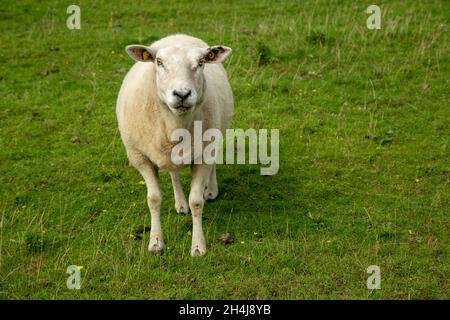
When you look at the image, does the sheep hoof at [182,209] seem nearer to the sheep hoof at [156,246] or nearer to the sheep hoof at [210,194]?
the sheep hoof at [210,194]

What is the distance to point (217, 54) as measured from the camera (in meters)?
6.86

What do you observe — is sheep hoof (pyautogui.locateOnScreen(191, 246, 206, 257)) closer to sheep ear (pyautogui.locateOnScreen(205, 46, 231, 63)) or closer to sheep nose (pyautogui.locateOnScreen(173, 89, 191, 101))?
sheep nose (pyautogui.locateOnScreen(173, 89, 191, 101))

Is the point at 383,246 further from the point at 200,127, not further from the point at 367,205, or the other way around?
the point at 200,127

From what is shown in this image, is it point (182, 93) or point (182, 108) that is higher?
point (182, 93)

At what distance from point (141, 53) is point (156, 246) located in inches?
84.0

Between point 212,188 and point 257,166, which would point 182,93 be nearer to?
point 212,188

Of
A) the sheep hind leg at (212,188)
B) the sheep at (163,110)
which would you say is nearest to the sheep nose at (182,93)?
the sheep at (163,110)

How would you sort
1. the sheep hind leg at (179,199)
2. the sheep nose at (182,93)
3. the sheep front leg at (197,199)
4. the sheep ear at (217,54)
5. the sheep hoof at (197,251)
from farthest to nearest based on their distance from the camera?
the sheep hind leg at (179,199) < the sheep front leg at (197,199) < the sheep hoof at (197,251) < the sheep ear at (217,54) < the sheep nose at (182,93)

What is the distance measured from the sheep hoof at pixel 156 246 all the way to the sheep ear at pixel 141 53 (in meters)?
2.01

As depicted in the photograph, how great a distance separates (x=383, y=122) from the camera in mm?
10297

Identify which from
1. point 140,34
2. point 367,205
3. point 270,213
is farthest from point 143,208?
point 140,34

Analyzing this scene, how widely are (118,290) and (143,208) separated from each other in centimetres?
197

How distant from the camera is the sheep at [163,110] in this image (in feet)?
21.0

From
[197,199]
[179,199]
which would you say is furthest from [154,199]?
[179,199]
